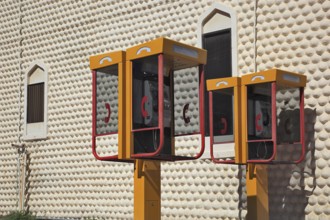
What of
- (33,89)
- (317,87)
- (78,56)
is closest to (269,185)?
(317,87)

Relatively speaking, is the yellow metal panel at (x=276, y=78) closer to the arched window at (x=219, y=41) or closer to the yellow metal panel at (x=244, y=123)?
the yellow metal panel at (x=244, y=123)

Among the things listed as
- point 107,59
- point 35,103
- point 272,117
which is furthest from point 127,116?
point 35,103

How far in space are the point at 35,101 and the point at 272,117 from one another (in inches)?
333

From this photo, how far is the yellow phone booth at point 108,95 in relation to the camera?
8695 mm

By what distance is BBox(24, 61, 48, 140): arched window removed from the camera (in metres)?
16.4

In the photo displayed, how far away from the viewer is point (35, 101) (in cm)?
1672

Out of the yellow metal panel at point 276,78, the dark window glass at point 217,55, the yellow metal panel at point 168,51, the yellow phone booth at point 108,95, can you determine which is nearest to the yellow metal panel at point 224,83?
the yellow metal panel at point 276,78

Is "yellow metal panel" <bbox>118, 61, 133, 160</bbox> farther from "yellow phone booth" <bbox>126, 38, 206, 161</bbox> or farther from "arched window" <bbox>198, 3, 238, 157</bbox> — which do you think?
"arched window" <bbox>198, 3, 238, 157</bbox>

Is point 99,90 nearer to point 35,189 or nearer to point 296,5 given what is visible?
point 296,5

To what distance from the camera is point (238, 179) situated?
1209cm

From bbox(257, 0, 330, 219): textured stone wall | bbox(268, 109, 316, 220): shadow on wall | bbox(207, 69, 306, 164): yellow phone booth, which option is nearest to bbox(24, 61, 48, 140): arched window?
bbox(207, 69, 306, 164): yellow phone booth

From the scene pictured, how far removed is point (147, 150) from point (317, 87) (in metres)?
3.94

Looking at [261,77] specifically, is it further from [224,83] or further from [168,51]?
[168,51]

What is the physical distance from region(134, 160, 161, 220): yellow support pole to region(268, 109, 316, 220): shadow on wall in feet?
11.2
